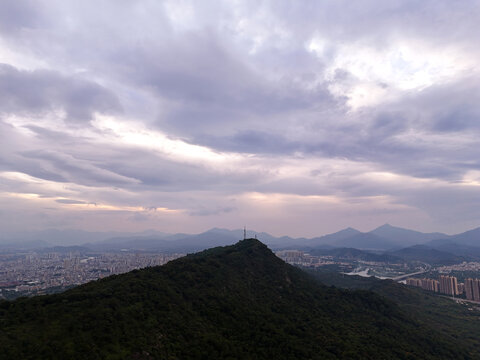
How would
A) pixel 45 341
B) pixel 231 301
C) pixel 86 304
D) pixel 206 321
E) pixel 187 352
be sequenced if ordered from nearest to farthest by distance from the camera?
pixel 45 341, pixel 187 352, pixel 86 304, pixel 206 321, pixel 231 301

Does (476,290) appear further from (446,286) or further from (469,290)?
(446,286)

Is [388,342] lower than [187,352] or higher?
lower

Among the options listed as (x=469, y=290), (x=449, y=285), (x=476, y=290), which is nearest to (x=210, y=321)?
(x=476, y=290)

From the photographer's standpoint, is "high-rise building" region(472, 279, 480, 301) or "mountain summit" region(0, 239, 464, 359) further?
"high-rise building" region(472, 279, 480, 301)

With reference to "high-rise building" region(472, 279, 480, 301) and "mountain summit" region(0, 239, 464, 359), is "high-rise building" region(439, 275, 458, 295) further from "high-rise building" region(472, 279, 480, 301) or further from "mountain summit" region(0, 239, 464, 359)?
"mountain summit" region(0, 239, 464, 359)

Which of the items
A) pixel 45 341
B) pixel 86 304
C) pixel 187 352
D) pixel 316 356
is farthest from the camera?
pixel 316 356

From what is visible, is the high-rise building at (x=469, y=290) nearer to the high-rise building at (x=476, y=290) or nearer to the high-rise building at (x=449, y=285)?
the high-rise building at (x=476, y=290)

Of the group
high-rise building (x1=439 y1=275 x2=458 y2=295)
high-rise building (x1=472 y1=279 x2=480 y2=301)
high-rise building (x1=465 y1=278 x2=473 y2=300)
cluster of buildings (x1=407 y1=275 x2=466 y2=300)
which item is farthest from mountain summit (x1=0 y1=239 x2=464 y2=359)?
cluster of buildings (x1=407 y1=275 x2=466 y2=300)

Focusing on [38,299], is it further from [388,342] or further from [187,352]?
[388,342]

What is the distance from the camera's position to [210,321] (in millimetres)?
36188

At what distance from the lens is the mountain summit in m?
25.5

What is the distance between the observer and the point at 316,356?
Answer: 3328cm

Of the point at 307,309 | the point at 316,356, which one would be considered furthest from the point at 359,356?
the point at 307,309

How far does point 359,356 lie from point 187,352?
21.0m
